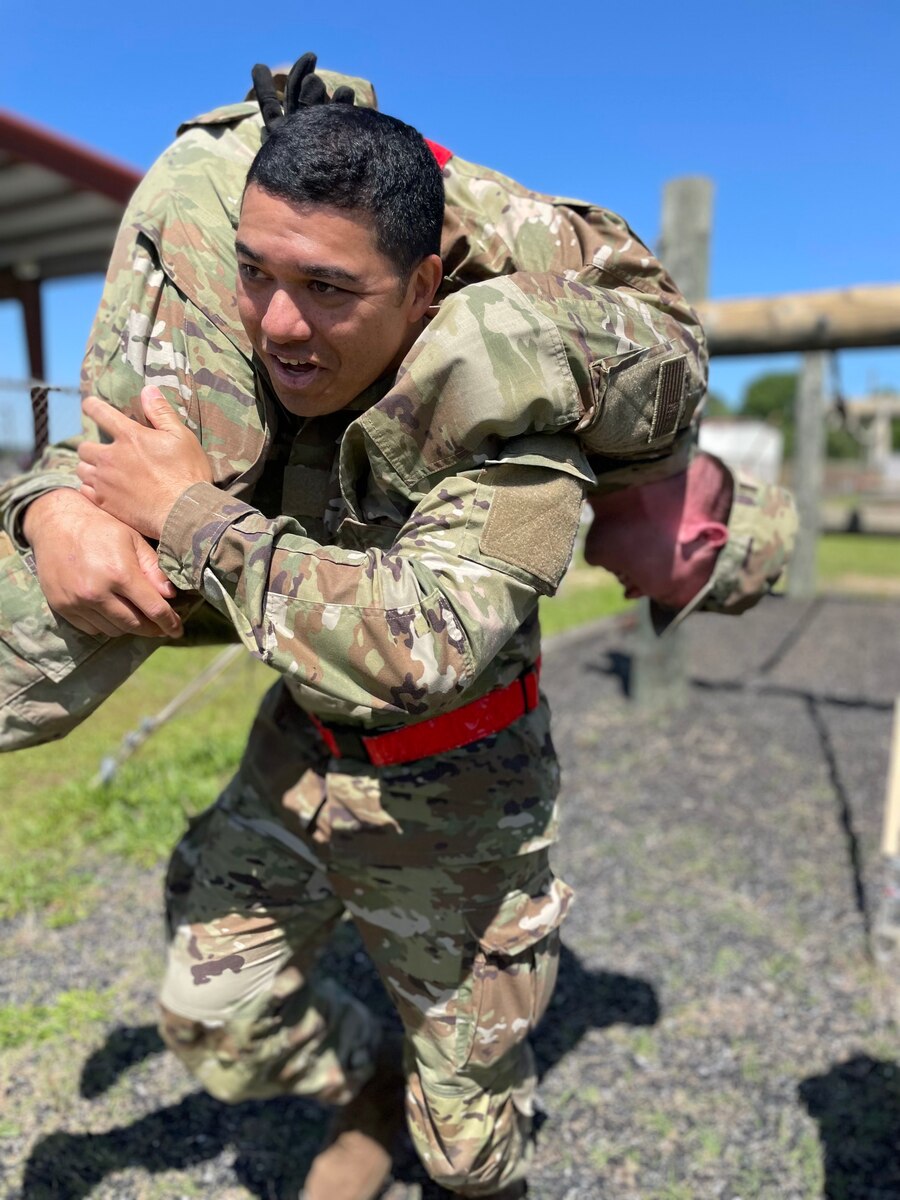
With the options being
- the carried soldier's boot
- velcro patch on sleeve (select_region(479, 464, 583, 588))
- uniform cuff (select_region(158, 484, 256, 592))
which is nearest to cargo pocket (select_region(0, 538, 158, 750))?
uniform cuff (select_region(158, 484, 256, 592))

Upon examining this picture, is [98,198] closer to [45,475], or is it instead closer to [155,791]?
[155,791]

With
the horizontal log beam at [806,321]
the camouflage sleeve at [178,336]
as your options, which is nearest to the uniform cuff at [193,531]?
the camouflage sleeve at [178,336]

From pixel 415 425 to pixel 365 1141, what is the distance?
5.89 feet

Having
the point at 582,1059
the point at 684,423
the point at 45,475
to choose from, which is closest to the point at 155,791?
the point at 582,1059

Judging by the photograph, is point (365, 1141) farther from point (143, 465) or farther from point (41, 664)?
point (143, 465)

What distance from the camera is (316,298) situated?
1540 millimetres

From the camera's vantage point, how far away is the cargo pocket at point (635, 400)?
161 centimetres

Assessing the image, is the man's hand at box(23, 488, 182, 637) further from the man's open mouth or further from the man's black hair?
the man's black hair

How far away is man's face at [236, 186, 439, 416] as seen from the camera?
1.50m

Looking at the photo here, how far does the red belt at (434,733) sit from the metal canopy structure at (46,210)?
658 cm

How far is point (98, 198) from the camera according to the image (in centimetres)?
922

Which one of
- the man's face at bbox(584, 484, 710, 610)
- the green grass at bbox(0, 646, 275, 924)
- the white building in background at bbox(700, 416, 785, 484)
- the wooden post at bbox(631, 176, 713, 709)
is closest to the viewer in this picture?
the man's face at bbox(584, 484, 710, 610)

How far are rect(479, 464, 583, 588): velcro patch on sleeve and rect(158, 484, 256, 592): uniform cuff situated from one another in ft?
1.26

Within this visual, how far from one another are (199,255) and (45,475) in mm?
480
